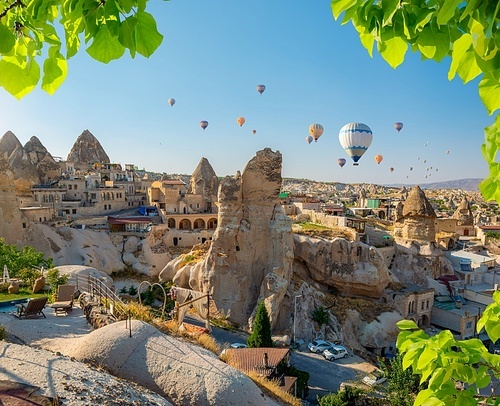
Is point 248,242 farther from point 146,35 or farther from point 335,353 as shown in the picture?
point 146,35

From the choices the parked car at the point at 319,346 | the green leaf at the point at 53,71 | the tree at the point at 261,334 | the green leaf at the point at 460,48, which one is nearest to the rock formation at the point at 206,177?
the parked car at the point at 319,346

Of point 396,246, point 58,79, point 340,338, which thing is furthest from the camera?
point 396,246

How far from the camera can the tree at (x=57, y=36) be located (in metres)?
1.40

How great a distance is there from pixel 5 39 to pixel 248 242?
18.5 metres

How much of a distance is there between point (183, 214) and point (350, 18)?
3445 centimetres

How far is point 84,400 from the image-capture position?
13.8ft

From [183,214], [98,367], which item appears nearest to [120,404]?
[98,367]

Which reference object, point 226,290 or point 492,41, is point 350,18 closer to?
point 492,41

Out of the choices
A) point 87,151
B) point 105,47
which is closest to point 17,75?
point 105,47

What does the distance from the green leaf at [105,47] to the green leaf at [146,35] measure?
0.11 m

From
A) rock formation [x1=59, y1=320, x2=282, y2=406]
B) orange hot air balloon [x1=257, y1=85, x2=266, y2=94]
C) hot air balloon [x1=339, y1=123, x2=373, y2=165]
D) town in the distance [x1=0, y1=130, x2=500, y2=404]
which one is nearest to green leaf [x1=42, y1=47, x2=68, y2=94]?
rock formation [x1=59, y1=320, x2=282, y2=406]

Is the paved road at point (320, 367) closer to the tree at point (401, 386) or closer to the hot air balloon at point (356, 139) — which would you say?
the tree at point (401, 386)

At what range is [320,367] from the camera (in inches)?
615

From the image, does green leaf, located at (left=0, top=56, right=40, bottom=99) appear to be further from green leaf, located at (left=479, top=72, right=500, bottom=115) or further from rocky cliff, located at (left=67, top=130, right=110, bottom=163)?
rocky cliff, located at (left=67, top=130, right=110, bottom=163)
